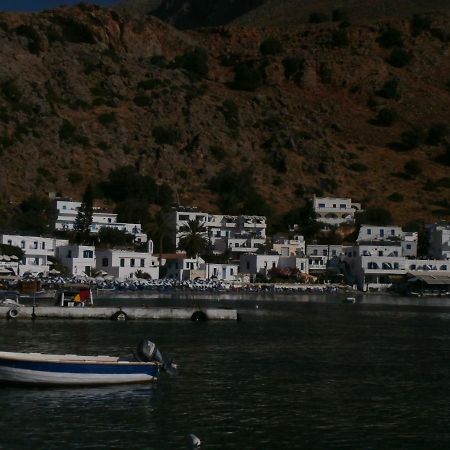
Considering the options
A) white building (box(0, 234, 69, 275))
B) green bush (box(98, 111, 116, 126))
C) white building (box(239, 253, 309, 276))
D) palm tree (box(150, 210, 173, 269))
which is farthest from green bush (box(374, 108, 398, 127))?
white building (box(0, 234, 69, 275))

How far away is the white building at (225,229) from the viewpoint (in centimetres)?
12275

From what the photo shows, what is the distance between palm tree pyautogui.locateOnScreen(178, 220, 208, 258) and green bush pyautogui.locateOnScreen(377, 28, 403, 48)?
305 ft

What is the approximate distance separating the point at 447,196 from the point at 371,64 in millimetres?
48814

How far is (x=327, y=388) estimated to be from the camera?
111 feet

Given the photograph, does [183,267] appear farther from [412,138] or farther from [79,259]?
[412,138]

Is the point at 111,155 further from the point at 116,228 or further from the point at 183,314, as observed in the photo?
the point at 183,314

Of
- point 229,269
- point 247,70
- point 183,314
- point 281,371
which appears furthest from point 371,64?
point 281,371

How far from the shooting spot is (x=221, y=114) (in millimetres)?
156625

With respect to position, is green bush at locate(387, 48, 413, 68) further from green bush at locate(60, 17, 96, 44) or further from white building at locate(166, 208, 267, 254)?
white building at locate(166, 208, 267, 254)

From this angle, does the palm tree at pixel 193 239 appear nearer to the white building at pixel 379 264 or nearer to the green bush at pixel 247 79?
the white building at pixel 379 264

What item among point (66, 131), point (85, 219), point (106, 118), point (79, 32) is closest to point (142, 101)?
point (106, 118)

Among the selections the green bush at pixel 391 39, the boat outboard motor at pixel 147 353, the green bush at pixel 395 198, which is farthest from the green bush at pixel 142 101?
the boat outboard motor at pixel 147 353

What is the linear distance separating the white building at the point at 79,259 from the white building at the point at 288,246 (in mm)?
26065

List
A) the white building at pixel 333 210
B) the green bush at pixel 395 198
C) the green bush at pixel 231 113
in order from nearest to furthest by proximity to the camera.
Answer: the white building at pixel 333 210 → the green bush at pixel 395 198 → the green bush at pixel 231 113
